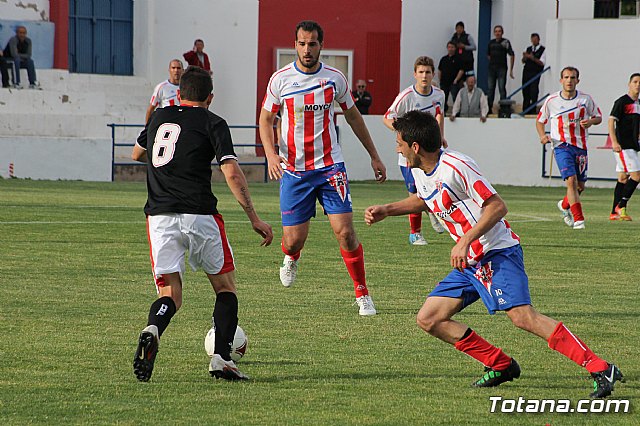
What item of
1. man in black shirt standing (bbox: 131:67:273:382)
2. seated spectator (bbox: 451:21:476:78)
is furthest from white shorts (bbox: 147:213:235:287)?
seated spectator (bbox: 451:21:476:78)

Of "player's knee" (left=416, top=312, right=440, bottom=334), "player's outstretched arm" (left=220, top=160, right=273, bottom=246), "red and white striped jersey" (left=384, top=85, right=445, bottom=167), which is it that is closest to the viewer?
"player's knee" (left=416, top=312, right=440, bottom=334)

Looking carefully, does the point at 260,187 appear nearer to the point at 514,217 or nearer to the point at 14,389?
the point at 514,217

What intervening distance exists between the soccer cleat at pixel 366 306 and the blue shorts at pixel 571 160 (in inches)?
328

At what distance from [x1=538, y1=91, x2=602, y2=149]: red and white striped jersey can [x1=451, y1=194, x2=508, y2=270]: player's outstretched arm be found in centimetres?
1114

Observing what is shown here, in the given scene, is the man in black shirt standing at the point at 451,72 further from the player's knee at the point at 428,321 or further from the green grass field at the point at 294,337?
the player's knee at the point at 428,321

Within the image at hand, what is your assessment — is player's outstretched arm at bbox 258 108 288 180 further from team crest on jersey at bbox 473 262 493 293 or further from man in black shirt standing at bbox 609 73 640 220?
man in black shirt standing at bbox 609 73 640 220

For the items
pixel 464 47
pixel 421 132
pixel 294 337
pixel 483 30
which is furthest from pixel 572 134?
pixel 483 30

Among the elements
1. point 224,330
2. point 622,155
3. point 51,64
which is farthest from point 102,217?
point 51,64

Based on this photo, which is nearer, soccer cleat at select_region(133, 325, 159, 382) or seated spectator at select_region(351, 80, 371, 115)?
soccer cleat at select_region(133, 325, 159, 382)

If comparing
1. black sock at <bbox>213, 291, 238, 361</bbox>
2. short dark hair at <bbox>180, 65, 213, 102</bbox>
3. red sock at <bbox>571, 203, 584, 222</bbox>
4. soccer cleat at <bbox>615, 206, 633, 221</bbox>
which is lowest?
Result: soccer cleat at <bbox>615, 206, 633, 221</bbox>

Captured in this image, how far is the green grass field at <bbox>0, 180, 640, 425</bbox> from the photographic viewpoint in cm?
587

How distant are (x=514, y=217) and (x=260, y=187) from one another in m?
9.10

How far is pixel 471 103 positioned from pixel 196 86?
25569mm

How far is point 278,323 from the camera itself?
8.52 meters
